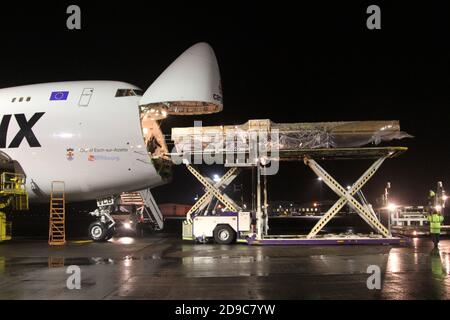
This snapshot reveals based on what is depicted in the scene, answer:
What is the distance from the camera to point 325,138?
74.9 feet

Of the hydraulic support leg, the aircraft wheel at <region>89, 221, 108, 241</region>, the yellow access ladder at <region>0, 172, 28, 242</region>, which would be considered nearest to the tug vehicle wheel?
the hydraulic support leg

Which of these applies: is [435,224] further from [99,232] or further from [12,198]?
[12,198]

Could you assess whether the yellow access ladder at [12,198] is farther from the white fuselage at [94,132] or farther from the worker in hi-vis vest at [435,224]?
the worker in hi-vis vest at [435,224]

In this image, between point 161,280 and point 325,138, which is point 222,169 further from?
point 161,280

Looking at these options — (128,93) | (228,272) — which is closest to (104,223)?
(128,93)

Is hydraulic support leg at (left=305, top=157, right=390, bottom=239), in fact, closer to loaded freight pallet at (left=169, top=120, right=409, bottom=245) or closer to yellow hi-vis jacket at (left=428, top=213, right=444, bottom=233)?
loaded freight pallet at (left=169, top=120, right=409, bottom=245)

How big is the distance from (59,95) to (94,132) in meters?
2.84

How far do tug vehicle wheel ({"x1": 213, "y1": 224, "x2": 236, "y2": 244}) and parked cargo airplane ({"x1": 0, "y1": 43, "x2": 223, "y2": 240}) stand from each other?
3692mm

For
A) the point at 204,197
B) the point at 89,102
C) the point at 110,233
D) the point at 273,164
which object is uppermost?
Answer: the point at 89,102

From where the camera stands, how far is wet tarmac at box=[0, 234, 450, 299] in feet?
35.2

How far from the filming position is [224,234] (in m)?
23.2

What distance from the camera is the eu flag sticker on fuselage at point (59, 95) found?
79.3ft
